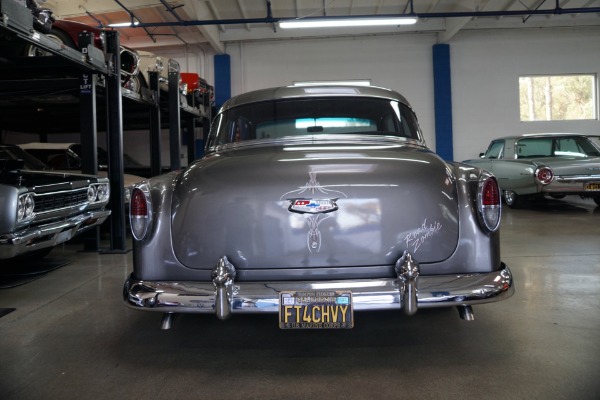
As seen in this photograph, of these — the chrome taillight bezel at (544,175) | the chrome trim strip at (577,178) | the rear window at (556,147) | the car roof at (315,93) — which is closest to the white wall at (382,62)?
the rear window at (556,147)

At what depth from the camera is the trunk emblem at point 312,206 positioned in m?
2.27

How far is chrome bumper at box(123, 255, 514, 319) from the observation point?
83.8 inches

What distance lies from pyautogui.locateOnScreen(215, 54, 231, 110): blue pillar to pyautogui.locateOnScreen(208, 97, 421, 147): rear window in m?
11.3

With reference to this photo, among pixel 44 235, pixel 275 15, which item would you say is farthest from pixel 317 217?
pixel 275 15

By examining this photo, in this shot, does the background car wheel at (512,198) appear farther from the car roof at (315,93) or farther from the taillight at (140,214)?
the taillight at (140,214)

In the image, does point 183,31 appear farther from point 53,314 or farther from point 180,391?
point 180,391

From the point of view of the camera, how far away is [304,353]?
2564 millimetres

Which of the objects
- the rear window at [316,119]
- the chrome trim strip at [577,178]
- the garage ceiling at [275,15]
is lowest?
the chrome trim strip at [577,178]

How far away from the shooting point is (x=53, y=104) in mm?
7668

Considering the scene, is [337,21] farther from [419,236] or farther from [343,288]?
[343,288]

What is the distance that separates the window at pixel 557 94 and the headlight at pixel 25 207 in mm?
14154

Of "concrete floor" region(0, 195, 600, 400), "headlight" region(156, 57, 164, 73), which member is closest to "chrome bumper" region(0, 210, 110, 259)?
"concrete floor" region(0, 195, 600, 400)

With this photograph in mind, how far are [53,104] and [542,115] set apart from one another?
44.0ft

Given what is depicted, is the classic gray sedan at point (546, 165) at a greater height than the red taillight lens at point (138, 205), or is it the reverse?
the classic gray sedan at point (546, 165)
